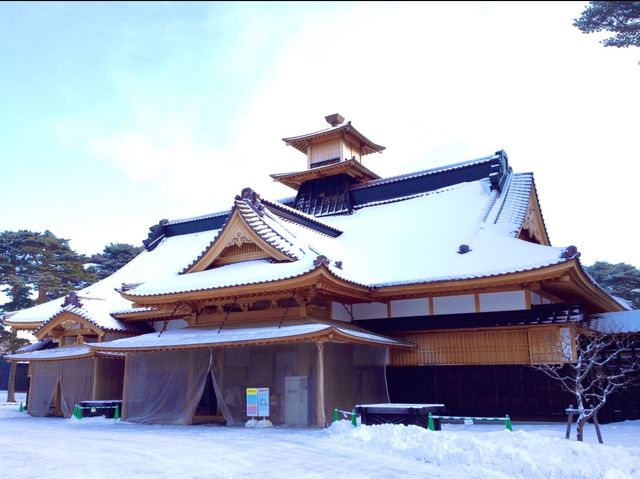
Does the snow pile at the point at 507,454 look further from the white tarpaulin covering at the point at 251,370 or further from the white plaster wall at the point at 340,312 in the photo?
the white plaster wall at the point at 340,312

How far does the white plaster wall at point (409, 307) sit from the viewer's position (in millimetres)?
18000

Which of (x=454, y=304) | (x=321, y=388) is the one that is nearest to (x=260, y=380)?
(x=321, y=388)

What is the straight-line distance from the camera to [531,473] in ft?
26.6

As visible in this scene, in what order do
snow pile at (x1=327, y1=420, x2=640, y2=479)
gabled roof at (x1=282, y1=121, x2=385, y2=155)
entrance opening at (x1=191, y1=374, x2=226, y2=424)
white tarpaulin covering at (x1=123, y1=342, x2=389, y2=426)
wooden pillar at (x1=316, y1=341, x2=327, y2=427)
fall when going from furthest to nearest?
gabled roof at (x1=282, y1=121, x2=385, y2=155) → entrance opening at (x1=191, y1=374, x2=226, y2=424) → white tarpaulin covering at (x1=123, y1=342, x2=389, y2=426) → wooden pillar at (x1=316, y1=341, x2=327, y2=427) → snow pile at (x1=327, y1=420, x2=640, y2=479)

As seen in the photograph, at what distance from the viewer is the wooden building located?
51.4 ft

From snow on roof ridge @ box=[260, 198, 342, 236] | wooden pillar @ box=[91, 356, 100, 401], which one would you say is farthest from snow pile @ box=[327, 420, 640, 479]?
wooden pillar @ box=[91, 356, 100, 401]

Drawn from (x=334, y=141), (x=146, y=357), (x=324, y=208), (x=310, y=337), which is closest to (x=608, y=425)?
(x=310, y=337)

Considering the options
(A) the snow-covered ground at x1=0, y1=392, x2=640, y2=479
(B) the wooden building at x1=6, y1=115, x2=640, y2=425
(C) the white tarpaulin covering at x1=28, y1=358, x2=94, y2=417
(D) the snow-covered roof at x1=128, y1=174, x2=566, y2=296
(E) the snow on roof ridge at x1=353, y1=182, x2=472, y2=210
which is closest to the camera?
(A) the snow-covered ground at x1=0, y1=392, x2=640, y2=479

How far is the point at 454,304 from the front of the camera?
17500mm

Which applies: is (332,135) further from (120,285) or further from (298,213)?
(120,285)

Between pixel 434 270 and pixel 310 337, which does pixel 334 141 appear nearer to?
pixel 434 270

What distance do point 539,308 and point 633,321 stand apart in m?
5.91

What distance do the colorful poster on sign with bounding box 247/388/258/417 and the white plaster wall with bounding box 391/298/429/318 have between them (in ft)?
17.5

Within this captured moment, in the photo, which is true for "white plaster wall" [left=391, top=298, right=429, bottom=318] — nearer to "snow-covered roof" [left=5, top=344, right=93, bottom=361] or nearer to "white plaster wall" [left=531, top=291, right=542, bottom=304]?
"white plaster wall" [left=531, top=291, right=542, bottom=304]
